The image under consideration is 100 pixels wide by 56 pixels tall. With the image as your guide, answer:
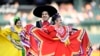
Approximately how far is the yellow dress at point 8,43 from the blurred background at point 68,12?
636cm

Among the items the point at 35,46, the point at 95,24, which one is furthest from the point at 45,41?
the point at 95,24

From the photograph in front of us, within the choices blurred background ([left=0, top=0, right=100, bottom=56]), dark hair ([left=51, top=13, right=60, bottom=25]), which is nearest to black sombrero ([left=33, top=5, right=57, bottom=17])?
dark hair ([left=51, top=13, right=60, bottom=25])

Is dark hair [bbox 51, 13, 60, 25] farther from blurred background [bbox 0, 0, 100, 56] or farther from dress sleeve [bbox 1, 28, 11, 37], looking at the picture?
blurred background [bbox 0, 0, 100, 56]

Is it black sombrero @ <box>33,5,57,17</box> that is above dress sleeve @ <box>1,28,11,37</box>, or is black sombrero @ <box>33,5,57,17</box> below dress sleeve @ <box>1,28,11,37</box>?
above

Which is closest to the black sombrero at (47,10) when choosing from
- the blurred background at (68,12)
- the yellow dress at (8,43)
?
the yellow dress at (8,43)

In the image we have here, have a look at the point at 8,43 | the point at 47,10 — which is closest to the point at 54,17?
the point at 47,10

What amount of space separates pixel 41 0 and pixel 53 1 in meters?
0.66

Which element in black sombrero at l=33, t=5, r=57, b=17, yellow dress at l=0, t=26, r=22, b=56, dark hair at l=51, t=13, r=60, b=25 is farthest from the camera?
yellow dress at l=0, t=26, r=22, b=56

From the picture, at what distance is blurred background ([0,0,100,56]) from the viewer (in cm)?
1952

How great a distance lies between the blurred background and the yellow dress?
636 centimetres

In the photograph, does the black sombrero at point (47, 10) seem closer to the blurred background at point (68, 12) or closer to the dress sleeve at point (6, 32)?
the dress sleeve at point (6, 32)

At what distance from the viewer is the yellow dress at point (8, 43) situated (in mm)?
12148

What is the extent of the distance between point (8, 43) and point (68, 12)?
→ 7.91 m

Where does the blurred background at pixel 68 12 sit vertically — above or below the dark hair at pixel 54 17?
below
